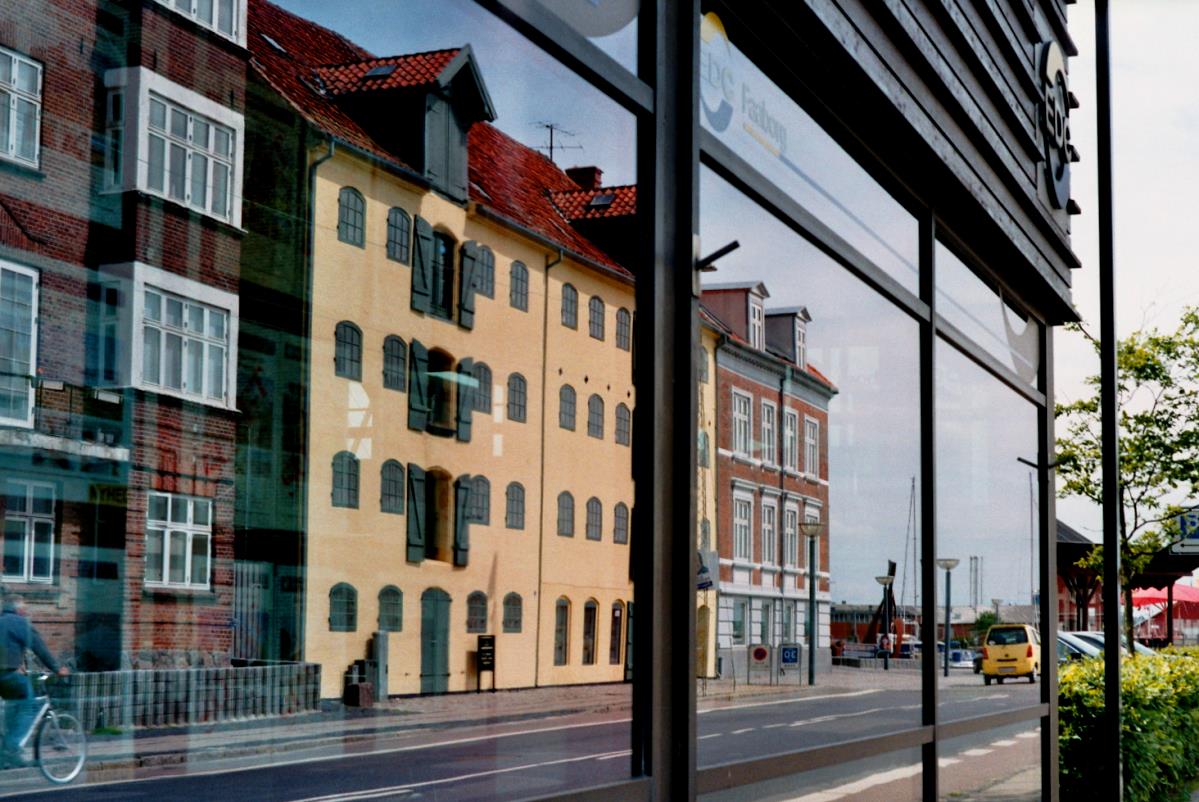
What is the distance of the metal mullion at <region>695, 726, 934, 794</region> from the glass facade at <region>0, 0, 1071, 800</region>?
19mm

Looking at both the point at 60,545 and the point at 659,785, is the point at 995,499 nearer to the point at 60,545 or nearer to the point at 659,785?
the point at 659,785

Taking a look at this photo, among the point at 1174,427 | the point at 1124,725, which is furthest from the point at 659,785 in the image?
the point at 1174,427

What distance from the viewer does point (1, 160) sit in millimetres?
2164

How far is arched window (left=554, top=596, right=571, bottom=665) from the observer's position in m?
3.80

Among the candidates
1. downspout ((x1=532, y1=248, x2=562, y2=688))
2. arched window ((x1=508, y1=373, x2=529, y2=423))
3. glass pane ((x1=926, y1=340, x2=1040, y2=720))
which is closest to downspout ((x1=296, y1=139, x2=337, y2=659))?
arched window ((x1=508, y1=373, x2=529, y2=423))

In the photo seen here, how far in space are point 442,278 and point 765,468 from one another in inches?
92.8

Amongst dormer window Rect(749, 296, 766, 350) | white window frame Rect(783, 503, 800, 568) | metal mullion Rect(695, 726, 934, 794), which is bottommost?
metal mullion Rect(695, 726, 934, 794)

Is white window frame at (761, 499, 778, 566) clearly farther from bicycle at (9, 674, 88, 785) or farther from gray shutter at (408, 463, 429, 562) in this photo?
bicycle at (9, 674, 88, 785)

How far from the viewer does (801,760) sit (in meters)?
5.38

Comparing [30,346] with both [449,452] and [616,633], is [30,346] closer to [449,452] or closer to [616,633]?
[449,452]

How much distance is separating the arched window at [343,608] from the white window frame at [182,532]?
36 centimetres

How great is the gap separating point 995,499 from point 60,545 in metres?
7.56

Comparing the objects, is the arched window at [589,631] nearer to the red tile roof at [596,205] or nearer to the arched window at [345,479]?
the red tile roof at [596,205]

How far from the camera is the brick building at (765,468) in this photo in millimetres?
4898
